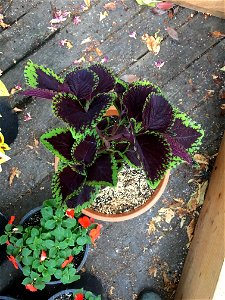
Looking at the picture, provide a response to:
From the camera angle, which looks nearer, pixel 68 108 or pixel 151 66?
pixel 68 108

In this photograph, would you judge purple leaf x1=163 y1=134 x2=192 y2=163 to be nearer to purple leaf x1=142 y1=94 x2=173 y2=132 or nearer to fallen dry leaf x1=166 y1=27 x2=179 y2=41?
purple leaf x1=142 y1=94 x2=173 y2=132


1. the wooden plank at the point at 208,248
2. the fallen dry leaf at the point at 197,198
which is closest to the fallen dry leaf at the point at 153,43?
the wooden plank at the point at 208,248

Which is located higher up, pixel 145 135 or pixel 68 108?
pixel 68 108

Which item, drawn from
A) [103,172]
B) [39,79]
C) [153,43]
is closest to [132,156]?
[103,172]

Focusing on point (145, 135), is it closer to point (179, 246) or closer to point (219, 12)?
point (179, 246)

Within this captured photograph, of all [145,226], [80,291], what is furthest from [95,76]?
[145,226]

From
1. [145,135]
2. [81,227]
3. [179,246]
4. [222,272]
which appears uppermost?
[145,135]

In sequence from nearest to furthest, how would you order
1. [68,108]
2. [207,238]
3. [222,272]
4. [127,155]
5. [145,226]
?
[68,108] < [127,155] < [222,272] < [207,238] < [145,226]
